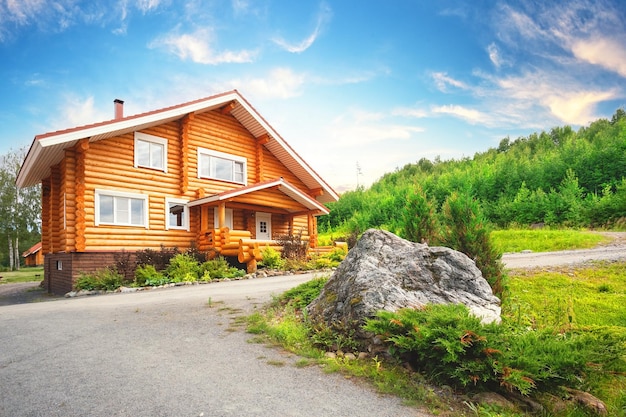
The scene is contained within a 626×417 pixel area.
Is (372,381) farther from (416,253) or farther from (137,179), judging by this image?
(137,179)

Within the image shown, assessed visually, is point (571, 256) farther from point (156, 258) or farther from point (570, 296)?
point (156, 258)

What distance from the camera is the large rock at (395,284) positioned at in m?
4.88

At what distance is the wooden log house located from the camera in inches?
555

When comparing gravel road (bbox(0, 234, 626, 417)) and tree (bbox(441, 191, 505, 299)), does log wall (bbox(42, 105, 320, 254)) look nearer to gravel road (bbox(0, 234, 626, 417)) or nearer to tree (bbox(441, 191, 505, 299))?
gravel road (bbox(0, 234, 626, 417))

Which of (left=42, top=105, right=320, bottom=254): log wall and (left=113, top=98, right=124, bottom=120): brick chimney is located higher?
(left=113, top=98, right=124, bottom=120): brick chimney

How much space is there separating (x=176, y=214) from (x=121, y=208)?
2519 mm

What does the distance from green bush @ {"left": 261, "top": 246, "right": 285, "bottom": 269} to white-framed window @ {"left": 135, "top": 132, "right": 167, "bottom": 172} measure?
5701mm

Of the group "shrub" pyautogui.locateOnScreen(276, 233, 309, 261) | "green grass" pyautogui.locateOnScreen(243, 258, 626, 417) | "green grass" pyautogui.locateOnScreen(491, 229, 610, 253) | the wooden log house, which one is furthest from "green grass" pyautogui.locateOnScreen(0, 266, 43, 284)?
"green grass" pyautogui.locateOnScreen(491, 229, 610, 253)

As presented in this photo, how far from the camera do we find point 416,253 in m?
5.78

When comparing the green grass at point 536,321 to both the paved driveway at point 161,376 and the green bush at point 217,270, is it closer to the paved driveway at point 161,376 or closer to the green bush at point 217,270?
the paved driveway at point 161,376

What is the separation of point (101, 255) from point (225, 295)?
788cm

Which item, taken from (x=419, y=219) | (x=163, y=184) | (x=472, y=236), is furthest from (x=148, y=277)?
(x=472, y=236)

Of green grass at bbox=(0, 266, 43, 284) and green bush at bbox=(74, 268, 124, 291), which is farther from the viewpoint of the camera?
green grass at bbox=(0, 266, 43, 284)

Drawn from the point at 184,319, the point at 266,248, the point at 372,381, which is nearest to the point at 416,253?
the point at 372,381
